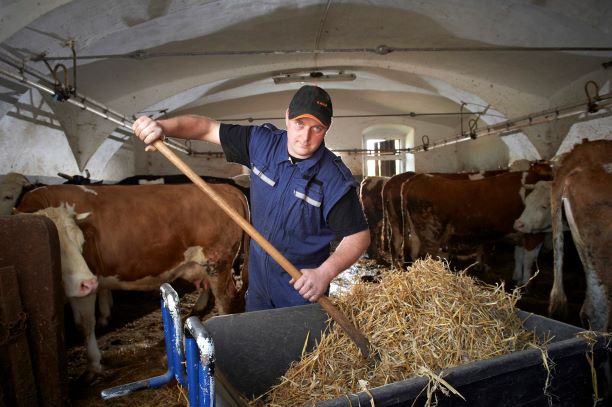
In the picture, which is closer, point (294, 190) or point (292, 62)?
point (294, 190)

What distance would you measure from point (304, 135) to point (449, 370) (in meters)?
1.31

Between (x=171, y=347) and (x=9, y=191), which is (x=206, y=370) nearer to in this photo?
(x=171, y=347)

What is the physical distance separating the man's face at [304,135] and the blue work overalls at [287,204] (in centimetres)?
7

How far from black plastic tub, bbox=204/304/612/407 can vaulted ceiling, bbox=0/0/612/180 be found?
523 cm

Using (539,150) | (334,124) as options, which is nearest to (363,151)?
(334,124)

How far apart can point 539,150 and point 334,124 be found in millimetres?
8252

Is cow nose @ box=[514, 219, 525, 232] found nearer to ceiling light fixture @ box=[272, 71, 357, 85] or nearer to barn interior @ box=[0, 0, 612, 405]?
barn interior @ box=[0, 0, 612, 405]

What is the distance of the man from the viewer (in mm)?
2109

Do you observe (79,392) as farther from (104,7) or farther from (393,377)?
(104,7)

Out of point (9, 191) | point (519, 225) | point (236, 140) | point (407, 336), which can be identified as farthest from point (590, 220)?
point (9, 191)

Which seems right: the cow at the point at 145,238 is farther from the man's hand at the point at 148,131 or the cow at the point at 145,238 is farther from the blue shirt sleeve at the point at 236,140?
the man's hand at the point at 148,131

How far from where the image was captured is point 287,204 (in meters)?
2.24

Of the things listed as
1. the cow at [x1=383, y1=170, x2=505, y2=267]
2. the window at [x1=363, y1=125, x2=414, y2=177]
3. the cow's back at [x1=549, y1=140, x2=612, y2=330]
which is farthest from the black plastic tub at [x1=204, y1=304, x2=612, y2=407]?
the window at [x1=363, y1=125, x2=414, y2=177]

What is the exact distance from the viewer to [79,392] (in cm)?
325
